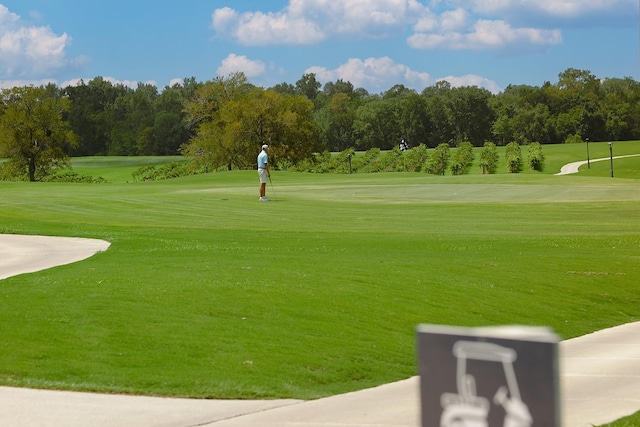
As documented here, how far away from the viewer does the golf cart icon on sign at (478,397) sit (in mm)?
3301

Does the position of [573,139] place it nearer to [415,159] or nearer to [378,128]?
[378,128]

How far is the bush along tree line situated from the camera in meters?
95.6

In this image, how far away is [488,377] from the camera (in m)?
3.39

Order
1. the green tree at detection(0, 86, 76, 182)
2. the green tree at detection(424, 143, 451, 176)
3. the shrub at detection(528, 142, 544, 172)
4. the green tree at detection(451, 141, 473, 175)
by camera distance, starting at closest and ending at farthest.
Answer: the green tree at detection(0, 86, 76, 182) → the green tree at detection(451, 141, 473, 175) → the green tree at detection(424, 143, 451, 176) → the shrub at detection(528, 142, 544, 172)

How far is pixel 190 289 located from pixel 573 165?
314 ft

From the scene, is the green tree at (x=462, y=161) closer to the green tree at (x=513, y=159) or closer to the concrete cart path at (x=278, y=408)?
the green tree at (x=513, y=159)

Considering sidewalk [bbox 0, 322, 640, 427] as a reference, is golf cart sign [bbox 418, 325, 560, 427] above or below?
above

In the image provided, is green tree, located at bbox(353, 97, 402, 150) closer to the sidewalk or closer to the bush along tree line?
the bush along tree line

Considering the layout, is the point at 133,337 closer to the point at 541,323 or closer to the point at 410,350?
the point at 410,350

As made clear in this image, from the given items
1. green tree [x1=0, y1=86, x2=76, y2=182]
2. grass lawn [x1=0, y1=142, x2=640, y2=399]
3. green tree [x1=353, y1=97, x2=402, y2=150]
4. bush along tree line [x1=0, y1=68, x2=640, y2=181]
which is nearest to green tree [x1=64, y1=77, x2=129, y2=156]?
bush along tree line [x1=0, y1=68, x2=640, y2=181]

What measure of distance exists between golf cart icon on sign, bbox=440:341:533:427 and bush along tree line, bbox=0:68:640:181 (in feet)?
300

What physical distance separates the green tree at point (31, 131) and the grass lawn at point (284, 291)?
195 ft

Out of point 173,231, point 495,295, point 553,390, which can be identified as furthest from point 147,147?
point 553,390

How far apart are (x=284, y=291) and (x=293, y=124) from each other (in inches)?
3196
